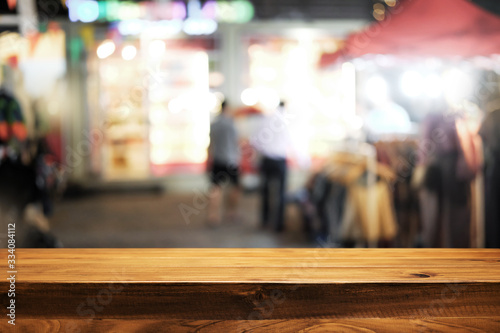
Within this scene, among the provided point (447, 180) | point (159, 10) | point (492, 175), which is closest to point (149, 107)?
point (159, 10)

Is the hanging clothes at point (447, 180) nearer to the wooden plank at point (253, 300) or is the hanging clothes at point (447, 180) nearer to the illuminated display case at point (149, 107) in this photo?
the wooden plank at point (253, 300)

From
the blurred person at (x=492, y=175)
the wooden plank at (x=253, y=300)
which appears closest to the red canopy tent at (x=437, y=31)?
the blurred person at (x=492, y=175)

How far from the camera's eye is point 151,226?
606 cm

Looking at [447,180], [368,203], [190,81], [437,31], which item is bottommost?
[368,203]

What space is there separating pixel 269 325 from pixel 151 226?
17.3 feet

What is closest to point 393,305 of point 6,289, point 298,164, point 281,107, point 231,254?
point 231,254

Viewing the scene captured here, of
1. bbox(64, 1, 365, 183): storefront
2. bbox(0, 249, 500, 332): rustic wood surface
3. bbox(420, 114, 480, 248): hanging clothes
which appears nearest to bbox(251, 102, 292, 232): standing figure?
bbox(420, 114, 480, 248): hanging clothes

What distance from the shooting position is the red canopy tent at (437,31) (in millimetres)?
3248

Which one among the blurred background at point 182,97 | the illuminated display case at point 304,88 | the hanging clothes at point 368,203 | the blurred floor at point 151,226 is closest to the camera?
the hanging clothes at point 368,203

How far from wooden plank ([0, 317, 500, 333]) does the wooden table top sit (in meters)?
0.08

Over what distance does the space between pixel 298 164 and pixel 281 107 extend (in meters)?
2.93

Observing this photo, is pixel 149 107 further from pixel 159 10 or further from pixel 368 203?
pixel 368 203

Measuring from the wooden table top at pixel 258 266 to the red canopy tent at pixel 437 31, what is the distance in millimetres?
2518

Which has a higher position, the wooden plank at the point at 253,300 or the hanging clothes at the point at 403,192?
the wooden plank at the point at 253,300
